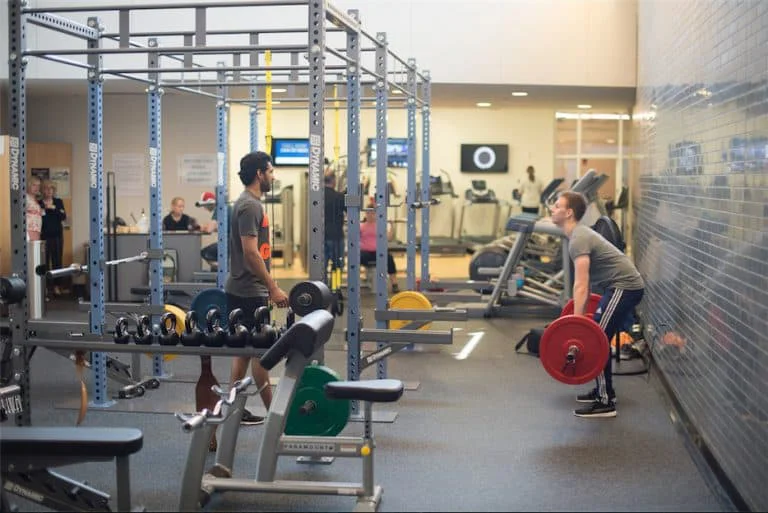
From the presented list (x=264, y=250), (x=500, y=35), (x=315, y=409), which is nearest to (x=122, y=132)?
(x=500, y=35)

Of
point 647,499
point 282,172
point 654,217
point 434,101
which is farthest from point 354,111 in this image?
point 282,172

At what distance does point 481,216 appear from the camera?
634 inches

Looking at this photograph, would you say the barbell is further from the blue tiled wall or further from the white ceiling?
the white ceiling

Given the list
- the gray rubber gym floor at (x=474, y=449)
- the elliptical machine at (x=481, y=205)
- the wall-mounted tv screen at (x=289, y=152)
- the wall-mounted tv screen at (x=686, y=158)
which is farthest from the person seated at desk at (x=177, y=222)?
the wall-mounted tv screen at (x=686, y=158)

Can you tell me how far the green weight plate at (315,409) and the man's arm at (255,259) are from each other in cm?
76

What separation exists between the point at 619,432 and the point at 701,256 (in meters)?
1.01

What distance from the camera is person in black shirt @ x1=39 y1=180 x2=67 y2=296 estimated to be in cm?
1044

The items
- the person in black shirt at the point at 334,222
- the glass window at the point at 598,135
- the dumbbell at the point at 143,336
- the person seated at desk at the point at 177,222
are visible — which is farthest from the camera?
the glass window at the point at 598,135

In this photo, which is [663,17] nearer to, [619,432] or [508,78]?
[508,78]

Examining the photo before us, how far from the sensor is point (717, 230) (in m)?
4.66

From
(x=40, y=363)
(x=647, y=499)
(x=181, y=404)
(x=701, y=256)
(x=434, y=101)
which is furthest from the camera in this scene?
(x=434, y=101)

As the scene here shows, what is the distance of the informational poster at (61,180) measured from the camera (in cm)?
1200

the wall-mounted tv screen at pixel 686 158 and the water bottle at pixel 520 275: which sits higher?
the wall-mounted tv screen at pixel 686 158

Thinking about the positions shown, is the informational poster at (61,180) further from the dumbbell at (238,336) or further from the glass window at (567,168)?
the glass window at (567,168)
